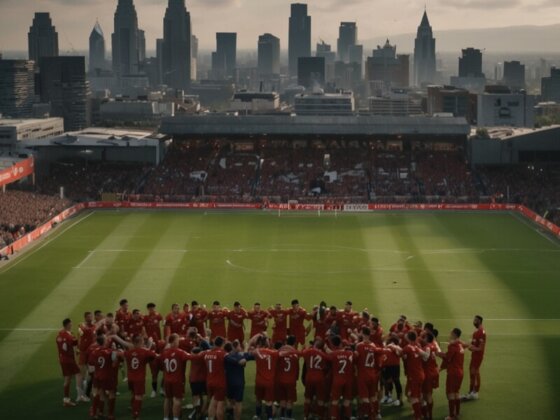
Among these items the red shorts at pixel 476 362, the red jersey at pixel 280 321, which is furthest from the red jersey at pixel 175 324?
the red shorts at pixel 476 362

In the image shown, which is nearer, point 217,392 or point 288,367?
point 217,392

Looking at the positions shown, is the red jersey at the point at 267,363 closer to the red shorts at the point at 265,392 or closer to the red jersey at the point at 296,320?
the red shorts at the point at 265,392

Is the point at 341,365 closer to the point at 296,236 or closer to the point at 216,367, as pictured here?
the point at 216,367

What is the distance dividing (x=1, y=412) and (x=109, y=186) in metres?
54.2

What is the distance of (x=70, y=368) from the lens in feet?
90.8

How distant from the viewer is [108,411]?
26.1m

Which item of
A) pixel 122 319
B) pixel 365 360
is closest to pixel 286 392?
pixel 365 360

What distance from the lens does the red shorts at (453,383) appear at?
26141mm

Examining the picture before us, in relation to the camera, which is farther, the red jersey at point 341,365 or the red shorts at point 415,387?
the red shorts at point 415,387

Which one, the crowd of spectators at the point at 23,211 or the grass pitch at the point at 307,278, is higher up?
the crowd of spectators at the point at 23,211

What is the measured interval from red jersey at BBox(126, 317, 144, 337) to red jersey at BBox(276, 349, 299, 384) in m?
5.56

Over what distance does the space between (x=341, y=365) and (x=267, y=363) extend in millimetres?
1589

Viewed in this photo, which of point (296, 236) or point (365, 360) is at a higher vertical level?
Result: point (365, 360)

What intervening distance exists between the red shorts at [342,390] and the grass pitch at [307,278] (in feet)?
6.55
